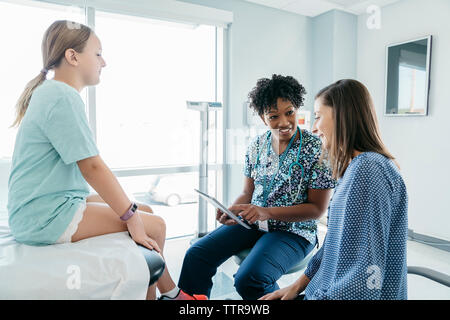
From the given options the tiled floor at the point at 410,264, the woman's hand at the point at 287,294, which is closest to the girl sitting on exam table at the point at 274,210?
the woman's hand at the point at 287,294

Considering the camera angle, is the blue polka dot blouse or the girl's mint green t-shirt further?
the girl's mint green t-shirt

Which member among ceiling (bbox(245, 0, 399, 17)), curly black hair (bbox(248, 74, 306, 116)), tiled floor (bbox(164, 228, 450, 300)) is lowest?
tiled floor (bbox(164, 228, 450, 300))

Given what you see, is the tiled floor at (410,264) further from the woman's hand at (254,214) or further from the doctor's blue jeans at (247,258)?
the woman's hand at (254,214)

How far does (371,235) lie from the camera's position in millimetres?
777

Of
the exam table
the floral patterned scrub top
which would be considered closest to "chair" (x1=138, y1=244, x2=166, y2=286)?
the exam table

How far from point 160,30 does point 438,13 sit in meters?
2.29

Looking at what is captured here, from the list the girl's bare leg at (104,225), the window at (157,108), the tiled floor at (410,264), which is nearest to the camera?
the girl's bare leg at (104,225)

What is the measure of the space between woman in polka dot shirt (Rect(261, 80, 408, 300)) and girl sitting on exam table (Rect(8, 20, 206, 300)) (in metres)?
0.58

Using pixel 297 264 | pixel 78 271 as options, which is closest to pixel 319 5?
pixel 297 264

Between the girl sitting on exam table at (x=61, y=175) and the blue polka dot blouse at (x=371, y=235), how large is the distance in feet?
1.98

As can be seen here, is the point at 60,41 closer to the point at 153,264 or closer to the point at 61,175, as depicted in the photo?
the point at 61,175

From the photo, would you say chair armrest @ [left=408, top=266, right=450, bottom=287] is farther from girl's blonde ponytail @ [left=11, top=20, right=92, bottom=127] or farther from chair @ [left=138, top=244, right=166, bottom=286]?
girl's blonde ponytail @ [left=11, top=20, right=92, bottom=127]

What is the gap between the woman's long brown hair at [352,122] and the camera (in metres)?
0.93

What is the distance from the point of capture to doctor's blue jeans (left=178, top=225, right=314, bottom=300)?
119 cm
